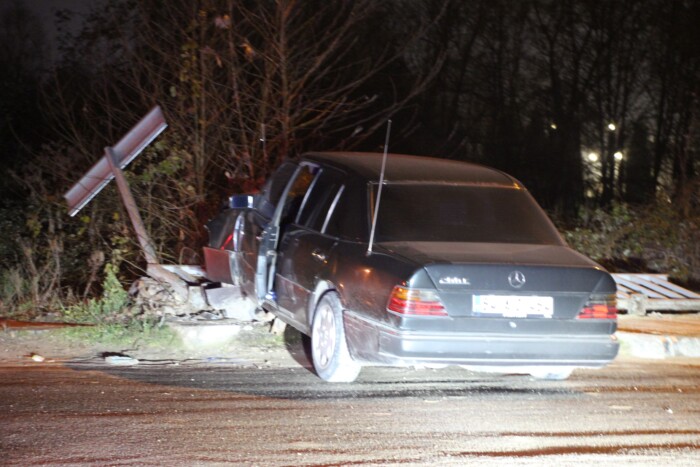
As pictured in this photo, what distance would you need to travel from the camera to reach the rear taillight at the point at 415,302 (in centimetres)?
623

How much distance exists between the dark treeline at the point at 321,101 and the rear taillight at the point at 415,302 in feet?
17.0

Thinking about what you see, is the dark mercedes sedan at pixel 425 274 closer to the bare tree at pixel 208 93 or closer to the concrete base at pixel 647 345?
the concrete base at pixel 647 345

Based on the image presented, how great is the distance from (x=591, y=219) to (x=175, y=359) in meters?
10.1

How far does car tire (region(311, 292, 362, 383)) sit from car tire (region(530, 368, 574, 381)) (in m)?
1.50

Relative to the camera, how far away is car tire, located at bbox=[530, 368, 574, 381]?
7457mm

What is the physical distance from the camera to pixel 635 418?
6.36m

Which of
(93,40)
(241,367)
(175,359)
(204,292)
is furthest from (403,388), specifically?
(93,40)

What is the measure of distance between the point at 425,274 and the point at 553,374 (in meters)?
1.95

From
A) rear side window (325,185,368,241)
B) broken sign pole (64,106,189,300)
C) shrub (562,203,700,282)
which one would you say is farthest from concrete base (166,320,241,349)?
shrub (562,203,700,282)

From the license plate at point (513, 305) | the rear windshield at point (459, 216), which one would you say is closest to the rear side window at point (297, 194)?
the rear windshield at point (459, 216)

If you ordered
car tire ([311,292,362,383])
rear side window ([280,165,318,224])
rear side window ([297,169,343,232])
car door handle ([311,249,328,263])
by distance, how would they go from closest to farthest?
1. car tire ([311,292,362,383])
2. car door handle ([311,249,328,263])
3. rear side window ([297,169,343,232])
4. rear side window ([280,165,318,224])

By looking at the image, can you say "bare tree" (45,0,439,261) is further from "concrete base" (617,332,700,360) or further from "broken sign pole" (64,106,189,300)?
"concrete base" (617,332,700,360)

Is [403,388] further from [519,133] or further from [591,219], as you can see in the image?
[519,133]

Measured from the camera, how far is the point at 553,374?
7.58 metres
